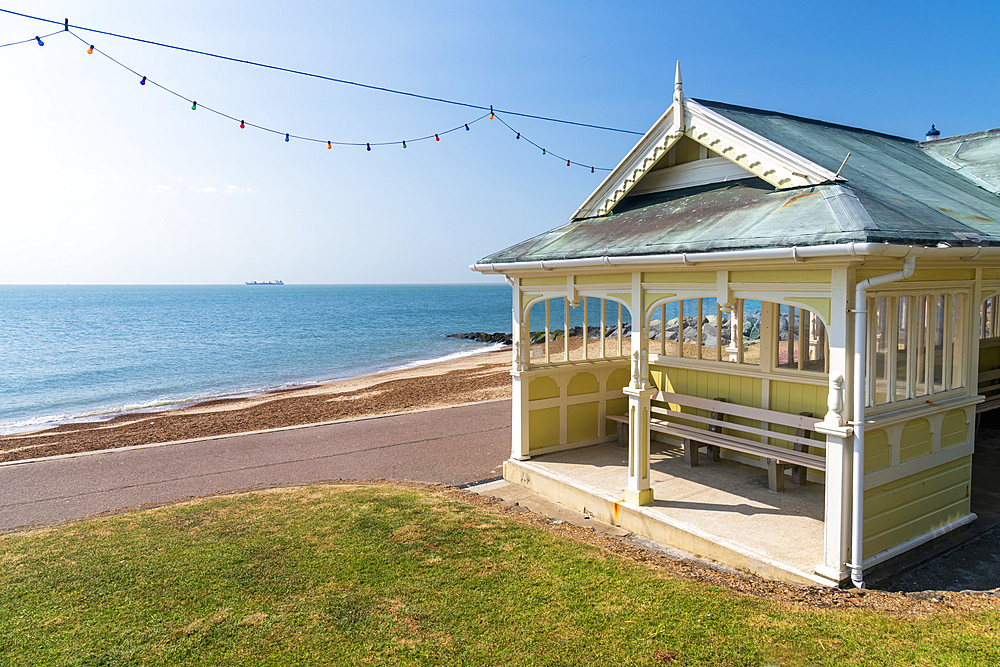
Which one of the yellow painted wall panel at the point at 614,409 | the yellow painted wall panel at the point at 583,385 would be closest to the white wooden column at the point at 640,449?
the yellow painted wall panel at the point at 583,385

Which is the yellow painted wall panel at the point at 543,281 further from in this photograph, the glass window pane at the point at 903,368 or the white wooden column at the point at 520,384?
the glass window pane at the point at 903,368

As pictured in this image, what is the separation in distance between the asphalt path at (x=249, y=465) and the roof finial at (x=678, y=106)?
5.68 meters

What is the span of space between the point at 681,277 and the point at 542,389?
11.5 ft

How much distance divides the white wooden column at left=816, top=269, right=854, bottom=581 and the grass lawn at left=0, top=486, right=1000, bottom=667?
618mm

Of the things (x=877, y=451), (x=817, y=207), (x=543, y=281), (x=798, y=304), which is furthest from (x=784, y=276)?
(x=543, y=281)

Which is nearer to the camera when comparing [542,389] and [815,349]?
[815,349]

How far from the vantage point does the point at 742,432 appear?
27.1 ft

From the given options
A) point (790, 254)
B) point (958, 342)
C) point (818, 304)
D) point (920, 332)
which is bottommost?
point (958, 342)

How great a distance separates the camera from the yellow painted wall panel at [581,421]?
975 centimetres

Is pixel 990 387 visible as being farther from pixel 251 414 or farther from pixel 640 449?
pixel 251 414

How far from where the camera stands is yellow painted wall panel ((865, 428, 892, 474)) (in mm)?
5527

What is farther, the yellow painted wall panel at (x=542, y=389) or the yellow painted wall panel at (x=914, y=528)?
the yellow painted wall panel at (x=542, y=389)

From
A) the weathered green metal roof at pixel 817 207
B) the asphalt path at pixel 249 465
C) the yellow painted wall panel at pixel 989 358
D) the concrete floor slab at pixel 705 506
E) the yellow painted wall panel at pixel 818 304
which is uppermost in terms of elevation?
the weathered green metal roof at pixel 817 207

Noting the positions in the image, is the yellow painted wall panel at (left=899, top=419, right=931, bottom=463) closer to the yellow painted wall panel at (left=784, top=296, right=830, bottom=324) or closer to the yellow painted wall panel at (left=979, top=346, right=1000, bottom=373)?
the yellow painted wall panel at (left=784, top=296, right=830, bottom=324)
